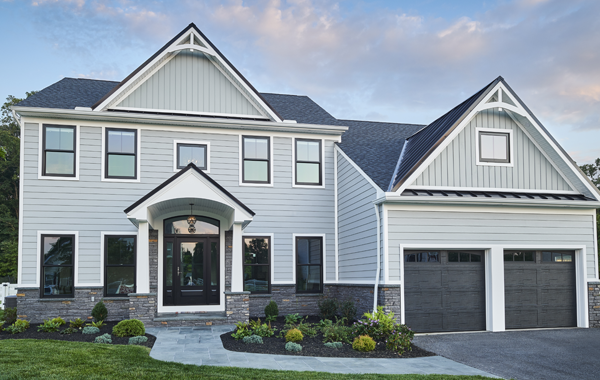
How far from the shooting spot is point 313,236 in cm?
1472

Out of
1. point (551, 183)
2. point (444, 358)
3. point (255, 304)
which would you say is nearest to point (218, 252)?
point (255, 304)

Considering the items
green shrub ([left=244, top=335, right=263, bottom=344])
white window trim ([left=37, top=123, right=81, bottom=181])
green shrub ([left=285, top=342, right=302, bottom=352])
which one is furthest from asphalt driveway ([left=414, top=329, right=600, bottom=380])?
white window trim ([left=37, top=123, right=81, bottom=181])

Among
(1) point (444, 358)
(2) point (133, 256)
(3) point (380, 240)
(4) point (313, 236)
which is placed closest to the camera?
(1) point (444, 358)

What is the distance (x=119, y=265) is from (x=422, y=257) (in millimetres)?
8333

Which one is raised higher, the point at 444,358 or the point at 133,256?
the point at 133,256

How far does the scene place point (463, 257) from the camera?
39.1ft

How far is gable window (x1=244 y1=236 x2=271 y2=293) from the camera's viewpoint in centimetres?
1418

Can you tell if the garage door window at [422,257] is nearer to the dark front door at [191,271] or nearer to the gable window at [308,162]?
the gable window at [308,162]

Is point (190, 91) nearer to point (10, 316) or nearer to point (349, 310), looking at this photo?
point (10, 316)

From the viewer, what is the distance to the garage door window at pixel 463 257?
11.8 metres

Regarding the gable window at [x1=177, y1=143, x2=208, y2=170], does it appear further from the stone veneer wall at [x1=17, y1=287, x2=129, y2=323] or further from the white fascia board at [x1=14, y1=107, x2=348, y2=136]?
the stone veneer wall at [x1=17, y1=287, x2=129, y2=323]

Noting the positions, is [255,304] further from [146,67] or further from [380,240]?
[146,67]

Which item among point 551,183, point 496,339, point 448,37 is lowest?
point 496,339

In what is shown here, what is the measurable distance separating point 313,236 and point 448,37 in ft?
26.1
